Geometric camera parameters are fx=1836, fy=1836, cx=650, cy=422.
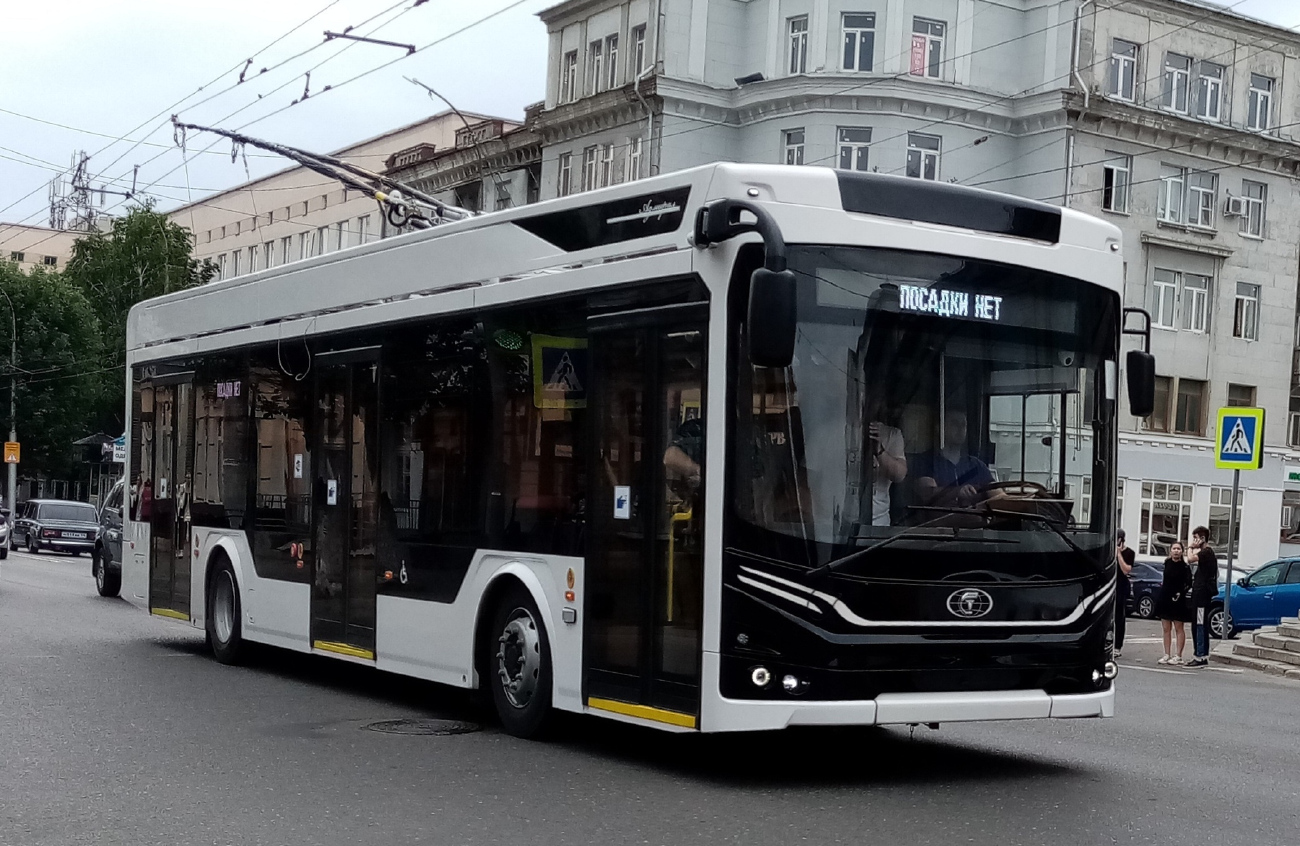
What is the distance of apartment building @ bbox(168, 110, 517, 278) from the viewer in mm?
63750

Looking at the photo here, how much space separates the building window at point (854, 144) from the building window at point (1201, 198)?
10.6 m

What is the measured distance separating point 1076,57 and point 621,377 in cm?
4016

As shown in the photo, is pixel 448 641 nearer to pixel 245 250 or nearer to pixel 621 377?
pixel 621 377

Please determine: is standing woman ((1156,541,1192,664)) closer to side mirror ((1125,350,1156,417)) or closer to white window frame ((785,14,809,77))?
side mirror ((1125,350,1156,417))

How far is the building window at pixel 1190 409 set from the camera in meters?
51.1

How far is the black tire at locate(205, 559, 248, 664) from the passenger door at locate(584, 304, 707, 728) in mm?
6063

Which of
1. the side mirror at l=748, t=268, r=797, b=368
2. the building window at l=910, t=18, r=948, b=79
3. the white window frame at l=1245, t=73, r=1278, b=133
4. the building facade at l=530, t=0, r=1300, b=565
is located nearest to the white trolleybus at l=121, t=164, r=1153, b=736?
the side mirror at l=748, t=268, r=797, b=368

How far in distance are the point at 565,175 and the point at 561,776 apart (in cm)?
4331

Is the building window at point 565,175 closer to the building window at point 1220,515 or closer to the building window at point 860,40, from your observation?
the building window at point 860,40

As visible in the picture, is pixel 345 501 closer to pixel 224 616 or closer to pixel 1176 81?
pixel 224 616

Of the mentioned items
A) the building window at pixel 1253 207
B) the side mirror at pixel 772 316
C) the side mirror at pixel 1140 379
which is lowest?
the side mirror at pixel 1140 379

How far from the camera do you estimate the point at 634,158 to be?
4853 cm

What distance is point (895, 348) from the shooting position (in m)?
9.24

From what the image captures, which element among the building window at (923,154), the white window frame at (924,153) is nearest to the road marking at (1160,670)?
the white window frame at (924,153)
